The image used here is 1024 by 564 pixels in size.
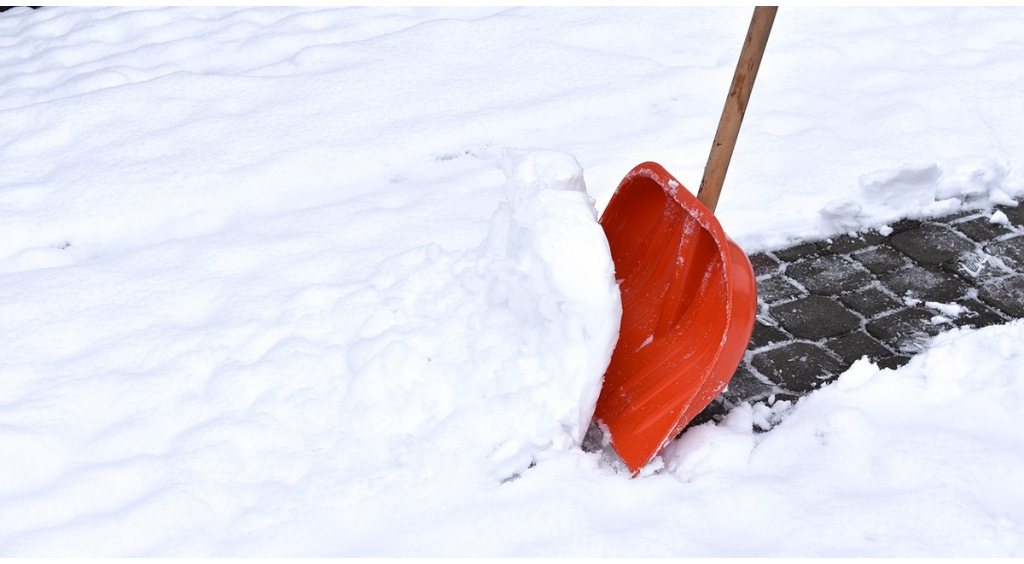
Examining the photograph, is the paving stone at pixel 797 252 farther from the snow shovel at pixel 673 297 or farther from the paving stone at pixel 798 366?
the snow shovel at pixel 673 297

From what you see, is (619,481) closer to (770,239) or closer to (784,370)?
(784,370)

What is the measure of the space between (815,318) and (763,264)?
33cm

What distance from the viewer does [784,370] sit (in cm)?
272

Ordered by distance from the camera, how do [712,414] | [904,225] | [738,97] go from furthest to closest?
1. [904,225]
2. [712,414]
3. [738,97]

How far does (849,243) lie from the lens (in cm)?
330

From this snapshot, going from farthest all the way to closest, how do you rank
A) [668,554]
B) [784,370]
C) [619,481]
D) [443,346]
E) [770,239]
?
[770,239] → [784,370] → [443,346] → [619,481] → [668,554]

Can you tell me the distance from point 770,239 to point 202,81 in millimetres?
2799

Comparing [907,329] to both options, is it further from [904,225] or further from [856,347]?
[904,225]

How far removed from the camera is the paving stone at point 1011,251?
317cm

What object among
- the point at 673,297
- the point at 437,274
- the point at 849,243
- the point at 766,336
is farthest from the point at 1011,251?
the point at 437,274

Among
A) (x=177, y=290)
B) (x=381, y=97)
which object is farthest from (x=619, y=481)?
(x=381, y=97)

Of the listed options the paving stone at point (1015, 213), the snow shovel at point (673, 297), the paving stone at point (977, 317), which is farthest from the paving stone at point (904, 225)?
the snow shovel at point (673, 297)

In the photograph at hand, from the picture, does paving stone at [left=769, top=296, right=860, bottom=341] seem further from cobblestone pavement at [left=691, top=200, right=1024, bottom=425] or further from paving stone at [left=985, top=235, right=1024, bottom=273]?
paving stone at [left=985, top=235, right=1024, bottom=273]

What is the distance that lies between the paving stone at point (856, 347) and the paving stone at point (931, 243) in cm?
56
